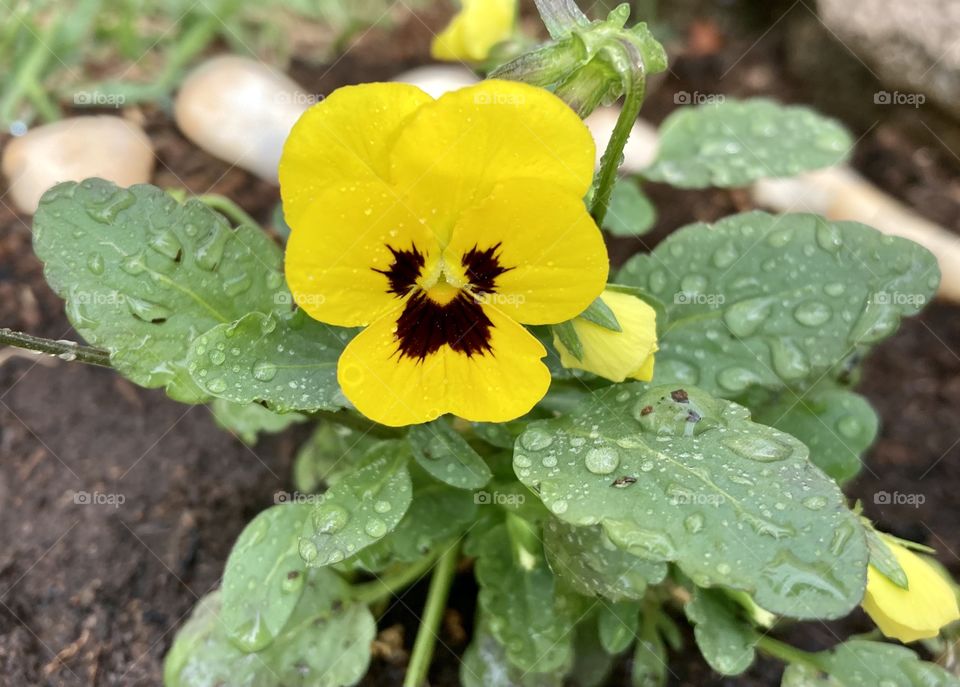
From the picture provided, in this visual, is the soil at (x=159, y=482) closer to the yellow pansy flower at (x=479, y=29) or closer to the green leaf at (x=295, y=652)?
the green leaf at (x=295, y=652)

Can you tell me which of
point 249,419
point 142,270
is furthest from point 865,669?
point 142,270

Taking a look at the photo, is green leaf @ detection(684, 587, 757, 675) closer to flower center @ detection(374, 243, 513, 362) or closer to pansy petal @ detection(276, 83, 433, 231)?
flower center @ detection(374, 243, 513, 362)

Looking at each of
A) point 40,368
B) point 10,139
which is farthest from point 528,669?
point 10,139

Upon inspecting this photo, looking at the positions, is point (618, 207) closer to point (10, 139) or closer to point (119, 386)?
point (119, 386)

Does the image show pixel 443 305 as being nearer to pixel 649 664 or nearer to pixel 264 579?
pixel 264 579

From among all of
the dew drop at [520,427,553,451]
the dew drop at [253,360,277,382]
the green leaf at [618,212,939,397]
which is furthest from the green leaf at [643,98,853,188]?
the dew drop at [253,360,277,382]

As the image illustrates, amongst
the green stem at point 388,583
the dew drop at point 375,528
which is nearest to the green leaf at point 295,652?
the green stem at point 388,583
